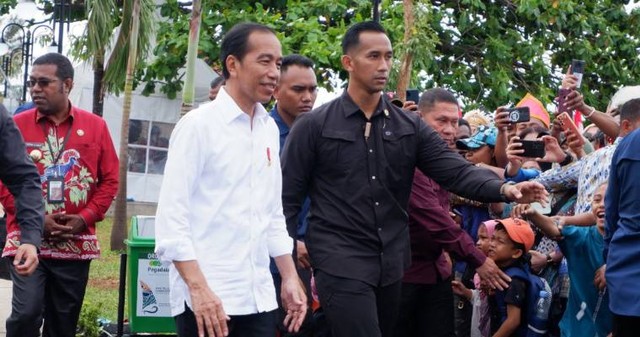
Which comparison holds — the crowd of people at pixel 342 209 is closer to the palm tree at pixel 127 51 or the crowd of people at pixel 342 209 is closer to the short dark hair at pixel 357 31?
the short dark hair at pixel 357 31

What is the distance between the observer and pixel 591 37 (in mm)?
21422

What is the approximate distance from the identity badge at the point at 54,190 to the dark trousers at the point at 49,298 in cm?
41

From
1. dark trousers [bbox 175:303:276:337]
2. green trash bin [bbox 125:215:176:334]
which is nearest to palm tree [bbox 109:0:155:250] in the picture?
green trash bin [bbox 125:215:176:334]

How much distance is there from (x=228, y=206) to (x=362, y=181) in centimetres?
147

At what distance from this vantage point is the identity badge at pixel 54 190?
784 cm

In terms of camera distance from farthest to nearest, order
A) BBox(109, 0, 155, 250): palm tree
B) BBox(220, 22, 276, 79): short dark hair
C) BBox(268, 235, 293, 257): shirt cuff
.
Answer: BBox(109, 0, 155, 250): palm tree → BBox(268, 235, 293, 257): shirt cuff → BBox(220, 22, 276, 79): short dark hair

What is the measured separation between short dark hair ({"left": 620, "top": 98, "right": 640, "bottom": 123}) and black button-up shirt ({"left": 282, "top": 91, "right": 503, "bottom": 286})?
44.7 inches

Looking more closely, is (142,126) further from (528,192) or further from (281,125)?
(528,192)

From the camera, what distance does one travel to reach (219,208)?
5.22 metres

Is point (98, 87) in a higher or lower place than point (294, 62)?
lower

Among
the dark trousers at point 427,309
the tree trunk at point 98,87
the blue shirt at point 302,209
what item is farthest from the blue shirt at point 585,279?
the tree trunk at point 98,87

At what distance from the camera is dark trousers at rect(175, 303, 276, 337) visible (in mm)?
5227

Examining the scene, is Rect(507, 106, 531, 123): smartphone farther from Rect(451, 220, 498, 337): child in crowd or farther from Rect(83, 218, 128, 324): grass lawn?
Rect(83, 218, 128, 324): grass lawn

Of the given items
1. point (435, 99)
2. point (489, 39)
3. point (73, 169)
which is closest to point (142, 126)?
point (489, 39)
